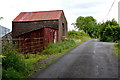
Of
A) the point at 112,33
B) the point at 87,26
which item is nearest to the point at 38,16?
the point at 112,33

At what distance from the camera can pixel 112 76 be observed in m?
6.24

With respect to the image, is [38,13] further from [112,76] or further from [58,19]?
[112,76]

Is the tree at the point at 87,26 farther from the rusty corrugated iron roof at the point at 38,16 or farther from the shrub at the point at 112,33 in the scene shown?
the rusty corrugated iron roof at the point at 38,16

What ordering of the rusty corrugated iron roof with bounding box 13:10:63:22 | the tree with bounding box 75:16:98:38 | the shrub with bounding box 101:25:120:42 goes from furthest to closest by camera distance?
the tree with bounding box 75:16:98:38 → the shrub with bounding box 101:25:120:42 → the rusty corrugated iron roof with bounding box 13:10:63:22

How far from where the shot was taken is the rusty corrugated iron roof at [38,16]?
24284mm

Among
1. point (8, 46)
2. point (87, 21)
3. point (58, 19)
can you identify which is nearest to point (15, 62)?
point (8, 46)

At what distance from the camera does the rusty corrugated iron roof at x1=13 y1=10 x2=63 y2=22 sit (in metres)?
24.3

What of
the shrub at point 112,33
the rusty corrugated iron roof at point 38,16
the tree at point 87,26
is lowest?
the shrub at point 112,33

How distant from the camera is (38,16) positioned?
25.9 m

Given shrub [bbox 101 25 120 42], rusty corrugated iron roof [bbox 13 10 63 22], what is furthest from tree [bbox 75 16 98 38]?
rusty corrugated iron roof [bbox 13 10 63 22]

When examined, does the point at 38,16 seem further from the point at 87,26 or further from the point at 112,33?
the point at 87,26

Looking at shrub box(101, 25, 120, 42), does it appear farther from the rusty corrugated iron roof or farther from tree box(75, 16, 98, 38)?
tree box(75, 16, 98, 38)

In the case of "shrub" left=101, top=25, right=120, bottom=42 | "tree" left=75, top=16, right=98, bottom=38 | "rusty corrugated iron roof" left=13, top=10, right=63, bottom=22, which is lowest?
"shrub" left=101, top=25, right=120, bottom=42

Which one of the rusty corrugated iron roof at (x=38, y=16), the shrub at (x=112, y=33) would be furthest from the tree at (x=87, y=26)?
the rusty corrugated iron roof at (x=38, y=16)
